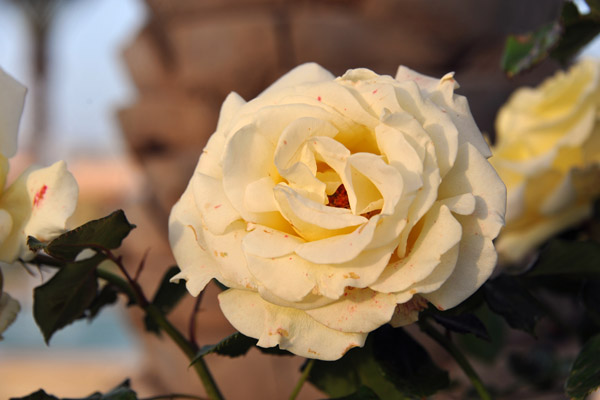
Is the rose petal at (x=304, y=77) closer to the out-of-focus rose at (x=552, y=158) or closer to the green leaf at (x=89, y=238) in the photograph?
the green leaf at (x=89, y=238)

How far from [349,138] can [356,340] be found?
4.1 inches

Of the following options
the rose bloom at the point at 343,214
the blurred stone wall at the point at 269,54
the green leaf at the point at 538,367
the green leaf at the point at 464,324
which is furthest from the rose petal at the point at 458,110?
the blurred stone wall at the point at 269,54

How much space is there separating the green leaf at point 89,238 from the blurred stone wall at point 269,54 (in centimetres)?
123

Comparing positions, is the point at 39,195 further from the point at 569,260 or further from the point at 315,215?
the point at 569,260

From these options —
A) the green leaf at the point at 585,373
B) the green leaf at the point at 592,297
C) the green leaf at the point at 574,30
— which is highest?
the green leaf at the point at 574,30

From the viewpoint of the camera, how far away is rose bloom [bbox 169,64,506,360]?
27cm

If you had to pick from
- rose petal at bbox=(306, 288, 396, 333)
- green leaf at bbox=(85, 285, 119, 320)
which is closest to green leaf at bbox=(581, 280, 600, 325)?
rose petal at bbox=(306, 288, 396, 333)

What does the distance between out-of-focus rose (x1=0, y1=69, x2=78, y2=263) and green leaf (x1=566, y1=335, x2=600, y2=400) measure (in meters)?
0.29

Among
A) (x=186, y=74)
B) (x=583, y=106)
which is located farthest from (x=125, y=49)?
(x=583, y=106)

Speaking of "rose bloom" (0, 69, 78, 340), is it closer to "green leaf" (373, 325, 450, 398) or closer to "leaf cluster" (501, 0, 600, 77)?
"green leaf" (373, 325, 450, 398)

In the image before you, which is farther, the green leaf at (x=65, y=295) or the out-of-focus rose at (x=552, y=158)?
the out-of-focus rose at (x=552, y=158)

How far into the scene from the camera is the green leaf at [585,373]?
34 centimetres

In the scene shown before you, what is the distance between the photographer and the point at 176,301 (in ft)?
1.45

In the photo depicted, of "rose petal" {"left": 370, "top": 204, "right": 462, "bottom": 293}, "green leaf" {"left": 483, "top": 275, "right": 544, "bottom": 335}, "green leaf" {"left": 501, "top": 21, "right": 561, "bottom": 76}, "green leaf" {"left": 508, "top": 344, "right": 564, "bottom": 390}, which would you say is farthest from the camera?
"green leaf" {"left": 508, "top": 344, "right": 564, "bottom": 390}
